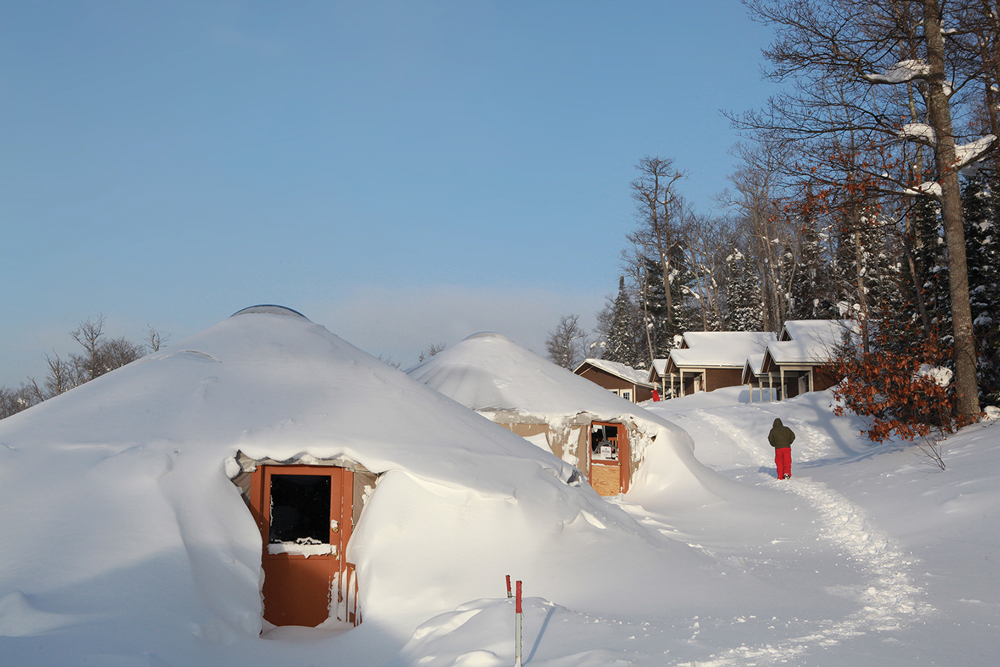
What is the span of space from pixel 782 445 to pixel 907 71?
6.75 m

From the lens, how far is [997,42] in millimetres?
10031

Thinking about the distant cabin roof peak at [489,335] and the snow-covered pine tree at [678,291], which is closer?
the distant cabin roof peak at [489,335]

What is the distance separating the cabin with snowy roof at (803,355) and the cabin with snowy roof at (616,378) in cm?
936

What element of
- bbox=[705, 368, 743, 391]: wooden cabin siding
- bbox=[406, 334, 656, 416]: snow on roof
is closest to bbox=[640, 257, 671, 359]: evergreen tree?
bbox=[705, 368, 743, 391]: wooden cabin siding

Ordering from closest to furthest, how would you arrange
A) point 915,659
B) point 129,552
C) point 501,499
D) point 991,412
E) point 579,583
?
point 915,659 < point 129,552 < point 579,583 < point 501,499 < point 991,412

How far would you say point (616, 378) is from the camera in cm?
3700

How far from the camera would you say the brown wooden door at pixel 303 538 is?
5.92m

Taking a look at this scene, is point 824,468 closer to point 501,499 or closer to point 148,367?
point 501,499

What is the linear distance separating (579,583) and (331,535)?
2291 mm

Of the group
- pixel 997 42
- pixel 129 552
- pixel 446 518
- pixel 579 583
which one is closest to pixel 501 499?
pixel 446 518

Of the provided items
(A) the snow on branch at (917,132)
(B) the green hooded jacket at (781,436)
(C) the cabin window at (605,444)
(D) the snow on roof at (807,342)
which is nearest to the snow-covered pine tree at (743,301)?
(D) the snow on roof at (807,342)

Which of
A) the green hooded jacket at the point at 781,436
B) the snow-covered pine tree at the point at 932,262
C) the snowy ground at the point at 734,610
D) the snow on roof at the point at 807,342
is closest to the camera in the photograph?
the snowy ground at the point at 734,610

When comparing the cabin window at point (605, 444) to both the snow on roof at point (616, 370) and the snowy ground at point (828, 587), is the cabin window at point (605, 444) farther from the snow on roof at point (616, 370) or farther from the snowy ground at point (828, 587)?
the snow on roof at point (616, 370)

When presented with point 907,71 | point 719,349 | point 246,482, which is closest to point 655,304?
point 719,349
